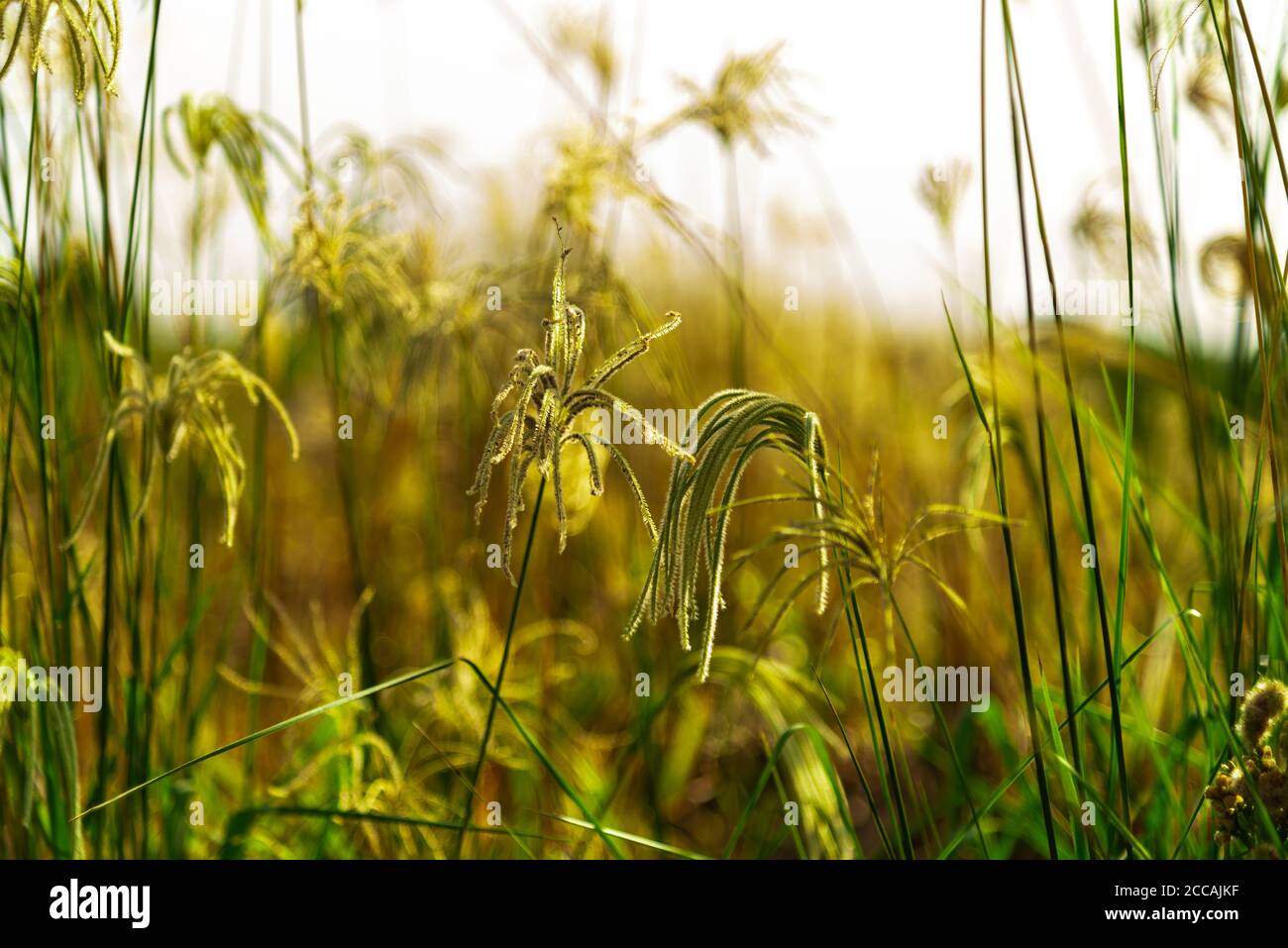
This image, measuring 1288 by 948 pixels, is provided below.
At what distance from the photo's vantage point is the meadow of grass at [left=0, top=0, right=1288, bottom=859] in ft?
2.53

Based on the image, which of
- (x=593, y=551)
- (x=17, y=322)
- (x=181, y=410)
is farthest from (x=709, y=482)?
(x=593, y=551)

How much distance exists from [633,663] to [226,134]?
958 mm

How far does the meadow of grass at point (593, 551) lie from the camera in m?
0.77

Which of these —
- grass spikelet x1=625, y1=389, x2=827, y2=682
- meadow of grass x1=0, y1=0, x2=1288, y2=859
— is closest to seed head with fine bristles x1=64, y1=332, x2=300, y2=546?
meadow of grass x1=0, y1=0, x2=1288, y2=859

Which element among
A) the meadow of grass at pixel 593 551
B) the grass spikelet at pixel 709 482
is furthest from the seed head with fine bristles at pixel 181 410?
the grass spikelet at pixel 709 482

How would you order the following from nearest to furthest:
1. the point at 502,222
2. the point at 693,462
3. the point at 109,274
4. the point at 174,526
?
the point at 693,462 < the point at 109,274 < the point at 174,526 < the point at 502,222

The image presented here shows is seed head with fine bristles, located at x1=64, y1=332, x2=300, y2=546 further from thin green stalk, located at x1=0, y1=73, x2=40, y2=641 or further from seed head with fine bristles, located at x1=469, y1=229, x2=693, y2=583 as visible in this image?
seed head with fine bristles, located at x1=469, y1=229, x2=693, y2=583

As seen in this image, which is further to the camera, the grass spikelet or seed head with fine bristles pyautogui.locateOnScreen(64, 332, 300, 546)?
seed head with fine bristles pyautogui.locateOnScreen(64, 332, 300, 546)

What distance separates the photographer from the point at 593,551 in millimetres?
2008

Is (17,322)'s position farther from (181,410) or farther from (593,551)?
(593,551)

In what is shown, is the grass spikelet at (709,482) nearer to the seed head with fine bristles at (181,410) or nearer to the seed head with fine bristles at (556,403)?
the seed head with fine bristles at (556,403)
